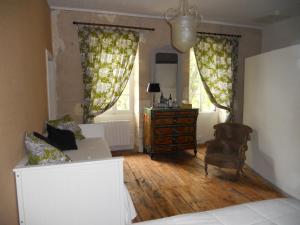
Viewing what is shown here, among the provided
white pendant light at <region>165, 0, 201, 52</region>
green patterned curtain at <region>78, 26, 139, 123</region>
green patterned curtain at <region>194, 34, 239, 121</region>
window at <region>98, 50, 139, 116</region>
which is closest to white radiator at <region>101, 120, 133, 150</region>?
Answer: window at <region>98, 50, 139, 116</region>

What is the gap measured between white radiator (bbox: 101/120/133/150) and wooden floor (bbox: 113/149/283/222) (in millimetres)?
632

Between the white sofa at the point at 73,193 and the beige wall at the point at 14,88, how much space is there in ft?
0.37

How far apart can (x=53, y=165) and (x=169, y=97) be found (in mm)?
3267

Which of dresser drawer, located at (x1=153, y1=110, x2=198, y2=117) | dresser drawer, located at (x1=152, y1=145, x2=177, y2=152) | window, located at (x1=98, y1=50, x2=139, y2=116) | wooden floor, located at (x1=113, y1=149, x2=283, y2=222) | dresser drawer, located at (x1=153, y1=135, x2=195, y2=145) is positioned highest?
window, located at (x1=98, y1=50, x2=139, y2=116)

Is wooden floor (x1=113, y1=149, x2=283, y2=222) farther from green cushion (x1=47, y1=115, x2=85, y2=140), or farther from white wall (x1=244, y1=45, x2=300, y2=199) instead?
green cushion (x1=47, y1=115, x2=85, y2=140)

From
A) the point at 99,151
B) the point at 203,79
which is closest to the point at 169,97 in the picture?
the point at 203,79

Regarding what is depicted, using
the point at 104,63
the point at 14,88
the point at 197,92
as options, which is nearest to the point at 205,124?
the point at 197,92

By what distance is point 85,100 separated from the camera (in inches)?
168

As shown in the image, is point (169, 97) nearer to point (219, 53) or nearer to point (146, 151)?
point (146, 151)

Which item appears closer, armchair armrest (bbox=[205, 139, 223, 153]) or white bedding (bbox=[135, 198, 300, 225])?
white bedding (bbox=[135, 198, 300, 225])

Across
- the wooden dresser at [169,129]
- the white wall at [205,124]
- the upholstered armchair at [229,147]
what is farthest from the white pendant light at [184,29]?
the white wall at [205,124]

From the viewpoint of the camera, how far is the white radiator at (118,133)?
459 cm

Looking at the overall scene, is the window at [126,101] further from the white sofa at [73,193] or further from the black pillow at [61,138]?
the white sofa at [73,193]

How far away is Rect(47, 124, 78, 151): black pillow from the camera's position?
9.06 feet
